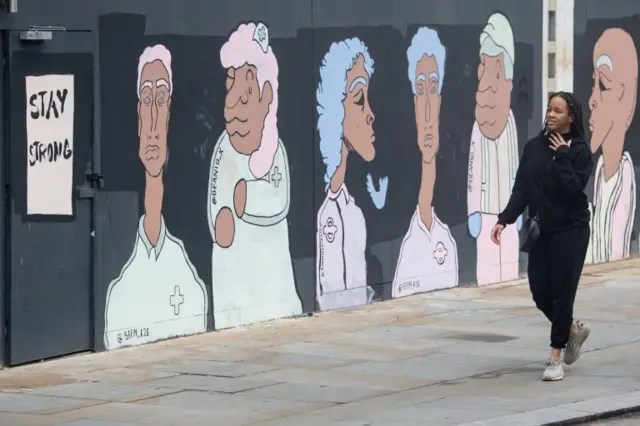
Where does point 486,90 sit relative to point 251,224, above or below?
above

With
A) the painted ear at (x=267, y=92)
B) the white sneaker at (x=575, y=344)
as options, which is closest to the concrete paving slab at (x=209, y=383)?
the white sneaker at (x=575, y=344)

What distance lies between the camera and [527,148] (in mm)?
10344

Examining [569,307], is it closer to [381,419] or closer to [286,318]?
[381,419]

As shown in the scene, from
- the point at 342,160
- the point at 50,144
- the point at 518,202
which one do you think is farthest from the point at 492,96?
the point at 50,144

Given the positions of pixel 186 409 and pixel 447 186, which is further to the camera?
pixel 447 186

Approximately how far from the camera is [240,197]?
496 inches

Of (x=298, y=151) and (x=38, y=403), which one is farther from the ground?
(x=298, y=151)

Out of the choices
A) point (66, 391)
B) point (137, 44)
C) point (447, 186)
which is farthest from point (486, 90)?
point (66, 391)

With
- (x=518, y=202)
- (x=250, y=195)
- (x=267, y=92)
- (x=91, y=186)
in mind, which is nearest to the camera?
(x=518, y=202)

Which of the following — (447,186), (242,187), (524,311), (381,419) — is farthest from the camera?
(447,186)

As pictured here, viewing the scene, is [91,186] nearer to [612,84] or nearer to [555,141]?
[555,141]

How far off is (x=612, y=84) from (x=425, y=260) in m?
4.32

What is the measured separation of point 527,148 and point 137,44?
321cm

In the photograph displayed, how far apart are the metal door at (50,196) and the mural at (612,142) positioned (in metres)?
7.97
